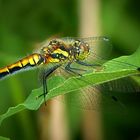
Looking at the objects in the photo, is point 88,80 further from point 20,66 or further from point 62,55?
point 20,66

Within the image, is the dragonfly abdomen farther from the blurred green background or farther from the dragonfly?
the blurred green background

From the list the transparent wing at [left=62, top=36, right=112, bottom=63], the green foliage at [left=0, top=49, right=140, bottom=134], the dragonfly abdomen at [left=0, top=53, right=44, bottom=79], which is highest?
the green foliage at [left=0, top=49, right=140, bottom=134]

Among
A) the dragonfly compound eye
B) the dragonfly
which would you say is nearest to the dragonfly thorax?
the dragonfly

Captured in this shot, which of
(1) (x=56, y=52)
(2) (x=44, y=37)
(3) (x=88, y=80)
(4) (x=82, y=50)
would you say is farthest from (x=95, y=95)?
(2) (x=44, y=37)

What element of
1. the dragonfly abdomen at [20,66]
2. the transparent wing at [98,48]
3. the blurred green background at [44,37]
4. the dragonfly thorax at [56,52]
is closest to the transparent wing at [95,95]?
the transparent wing at [98,48]

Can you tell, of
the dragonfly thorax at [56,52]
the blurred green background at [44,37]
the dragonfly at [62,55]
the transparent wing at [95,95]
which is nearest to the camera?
the transparent wing at [95,95]

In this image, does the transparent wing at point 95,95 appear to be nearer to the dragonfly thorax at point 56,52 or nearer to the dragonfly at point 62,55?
the dragonfly at point 62,55

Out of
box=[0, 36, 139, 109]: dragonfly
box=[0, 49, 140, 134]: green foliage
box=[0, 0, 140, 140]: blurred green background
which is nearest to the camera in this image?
box=[0, 49, 140, 134]: green foliage
